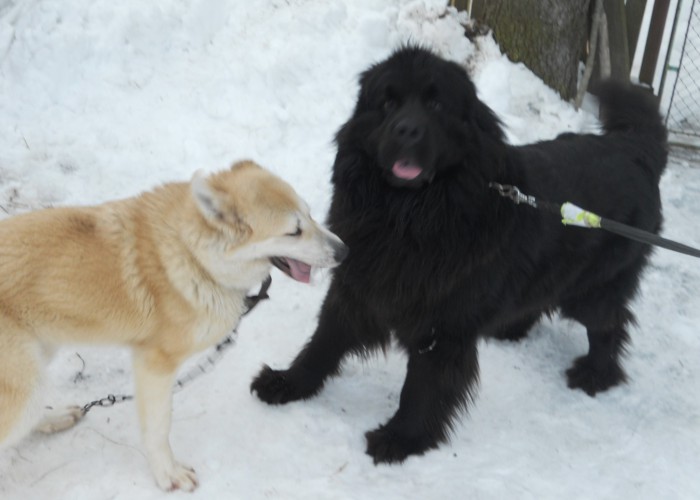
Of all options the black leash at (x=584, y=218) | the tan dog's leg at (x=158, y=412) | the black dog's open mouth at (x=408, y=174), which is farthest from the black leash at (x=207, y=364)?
the black leash at (x=584, y=218)

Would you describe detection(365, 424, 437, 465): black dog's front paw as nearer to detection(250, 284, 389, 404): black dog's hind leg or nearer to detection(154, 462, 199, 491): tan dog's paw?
detection(250, 284, 389, 404): black dog's hind leg

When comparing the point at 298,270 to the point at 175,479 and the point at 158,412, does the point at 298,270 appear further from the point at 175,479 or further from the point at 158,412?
the point at 175,479

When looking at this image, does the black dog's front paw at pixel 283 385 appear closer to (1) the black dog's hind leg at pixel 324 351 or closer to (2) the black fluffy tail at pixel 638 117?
(1) the black dog's hind leg at pixel 324 351

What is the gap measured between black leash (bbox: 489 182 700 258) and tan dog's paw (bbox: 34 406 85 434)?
213 centimetres

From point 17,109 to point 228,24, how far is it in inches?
75.3

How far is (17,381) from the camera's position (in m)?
2.26

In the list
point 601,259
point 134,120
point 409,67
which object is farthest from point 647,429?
point 134,120

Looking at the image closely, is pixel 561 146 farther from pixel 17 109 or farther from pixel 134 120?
pixel 17 109

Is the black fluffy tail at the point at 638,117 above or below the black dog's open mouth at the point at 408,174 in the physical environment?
above

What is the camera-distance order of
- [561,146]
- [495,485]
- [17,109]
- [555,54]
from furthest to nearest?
[555,54] → [17,109] → [561,146] → [495,485]

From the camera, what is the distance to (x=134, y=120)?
484 cm

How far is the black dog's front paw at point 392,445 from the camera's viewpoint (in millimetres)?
2965

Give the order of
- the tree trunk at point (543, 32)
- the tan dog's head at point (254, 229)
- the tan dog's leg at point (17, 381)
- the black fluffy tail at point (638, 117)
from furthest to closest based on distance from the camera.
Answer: the tree trunk at point (543, 32), the black fluffy tail at point (638, 117), the tan dog's head at point (254, 229), the tan dog's leg at point (17, 381)

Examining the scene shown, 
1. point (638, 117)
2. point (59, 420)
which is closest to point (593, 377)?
point (638, 117)
